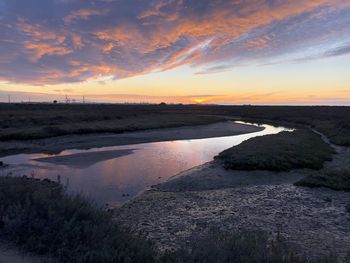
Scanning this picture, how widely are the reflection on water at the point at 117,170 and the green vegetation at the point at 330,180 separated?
7525 millimetres

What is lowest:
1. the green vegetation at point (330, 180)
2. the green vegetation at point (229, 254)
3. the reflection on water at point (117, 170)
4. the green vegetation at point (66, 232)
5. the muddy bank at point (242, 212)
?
the reflection on water at point (117, 170)

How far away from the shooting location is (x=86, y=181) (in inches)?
658

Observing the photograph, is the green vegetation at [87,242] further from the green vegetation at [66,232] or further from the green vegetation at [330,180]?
the green vegetation at [330,180]

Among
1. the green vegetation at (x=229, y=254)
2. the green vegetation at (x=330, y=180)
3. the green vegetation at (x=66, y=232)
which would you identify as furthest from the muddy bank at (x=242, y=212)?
the green vegetation at (x=66, y=232)

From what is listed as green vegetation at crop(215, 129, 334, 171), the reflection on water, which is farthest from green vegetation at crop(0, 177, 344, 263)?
green vegetation at crop(215, 129, 334, 171)

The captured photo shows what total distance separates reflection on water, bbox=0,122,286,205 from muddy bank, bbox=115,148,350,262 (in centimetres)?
155

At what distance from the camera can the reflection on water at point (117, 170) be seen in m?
14.9

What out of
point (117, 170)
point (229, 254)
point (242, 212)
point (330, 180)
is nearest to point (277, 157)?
point (330, 180)

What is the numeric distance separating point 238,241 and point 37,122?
4422 centimetres

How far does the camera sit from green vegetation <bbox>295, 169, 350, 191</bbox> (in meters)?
14.3

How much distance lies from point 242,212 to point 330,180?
6206 millimetres

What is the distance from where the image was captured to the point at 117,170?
19.8 meters

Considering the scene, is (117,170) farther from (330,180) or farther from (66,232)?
(66,232)

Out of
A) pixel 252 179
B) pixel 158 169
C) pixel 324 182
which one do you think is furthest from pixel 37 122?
pixel 324 182
